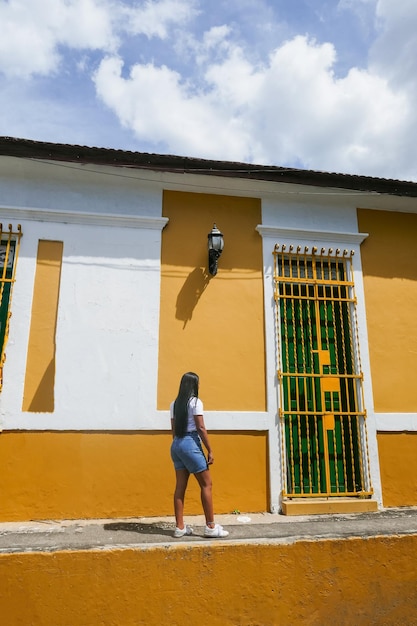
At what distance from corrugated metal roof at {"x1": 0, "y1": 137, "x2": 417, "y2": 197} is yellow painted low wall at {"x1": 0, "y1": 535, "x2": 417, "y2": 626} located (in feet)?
12.2

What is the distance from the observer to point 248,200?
5.53m

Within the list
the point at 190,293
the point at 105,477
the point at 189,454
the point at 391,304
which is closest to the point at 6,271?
the point at 190,293

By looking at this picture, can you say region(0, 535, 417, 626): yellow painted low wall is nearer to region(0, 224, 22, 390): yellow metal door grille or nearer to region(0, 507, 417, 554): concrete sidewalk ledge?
region(0, 507, 417, 554): concrete sidewalk ledge

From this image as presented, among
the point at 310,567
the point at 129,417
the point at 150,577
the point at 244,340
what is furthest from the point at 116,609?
the point at 244,340

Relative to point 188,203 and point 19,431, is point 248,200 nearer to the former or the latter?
point 188,203

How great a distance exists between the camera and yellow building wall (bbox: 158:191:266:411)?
493 cm

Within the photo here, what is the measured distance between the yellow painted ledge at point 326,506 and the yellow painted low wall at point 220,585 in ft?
3.48

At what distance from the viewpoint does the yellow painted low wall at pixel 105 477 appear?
174 inches

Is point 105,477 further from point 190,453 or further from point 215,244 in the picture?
point 215,244

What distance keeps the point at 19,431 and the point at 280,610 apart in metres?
2.79

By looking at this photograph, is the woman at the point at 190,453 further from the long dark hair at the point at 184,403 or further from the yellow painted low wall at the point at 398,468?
the yellow painted low wall at the point at 398,468

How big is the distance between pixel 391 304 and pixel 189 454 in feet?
10.4

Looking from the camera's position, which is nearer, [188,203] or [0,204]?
[0,204]

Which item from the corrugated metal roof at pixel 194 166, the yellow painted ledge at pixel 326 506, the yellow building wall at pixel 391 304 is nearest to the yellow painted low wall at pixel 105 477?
the yellow painted ledge at pixel 326 506
